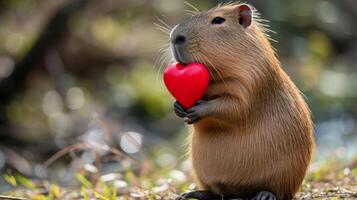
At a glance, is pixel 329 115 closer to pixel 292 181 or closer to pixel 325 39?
pixel 325 39

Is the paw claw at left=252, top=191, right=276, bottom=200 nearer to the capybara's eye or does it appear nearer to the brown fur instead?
the brown fur

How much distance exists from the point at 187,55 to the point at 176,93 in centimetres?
19

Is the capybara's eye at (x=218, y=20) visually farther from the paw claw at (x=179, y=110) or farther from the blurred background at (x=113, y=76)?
the blurred background at (x=113, y=76)

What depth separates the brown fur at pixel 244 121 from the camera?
3871mm

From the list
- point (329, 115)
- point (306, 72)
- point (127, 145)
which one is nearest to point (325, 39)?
point (306, 72)

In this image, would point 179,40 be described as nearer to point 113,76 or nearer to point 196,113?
point 196,113

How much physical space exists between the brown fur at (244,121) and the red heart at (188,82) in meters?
0.07

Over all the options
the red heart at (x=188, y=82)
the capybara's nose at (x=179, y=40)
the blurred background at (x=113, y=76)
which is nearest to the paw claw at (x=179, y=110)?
the red heart at (x=188, y=82)

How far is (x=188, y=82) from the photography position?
3797 mm

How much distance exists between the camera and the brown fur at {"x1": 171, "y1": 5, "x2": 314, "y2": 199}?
12.7 ft

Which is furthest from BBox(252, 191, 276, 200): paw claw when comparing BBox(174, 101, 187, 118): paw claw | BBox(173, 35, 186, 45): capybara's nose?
BBox(173, 35, 186, 45): capybara's nose

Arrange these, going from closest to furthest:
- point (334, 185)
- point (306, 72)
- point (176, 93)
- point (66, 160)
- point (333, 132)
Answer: point (176, 93) → point (334, 185) → point (66, 160) → point (333, 132) → point (306, 72)

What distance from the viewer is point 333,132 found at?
9.55 meters

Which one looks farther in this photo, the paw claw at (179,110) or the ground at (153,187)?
the ground at (153,187)
